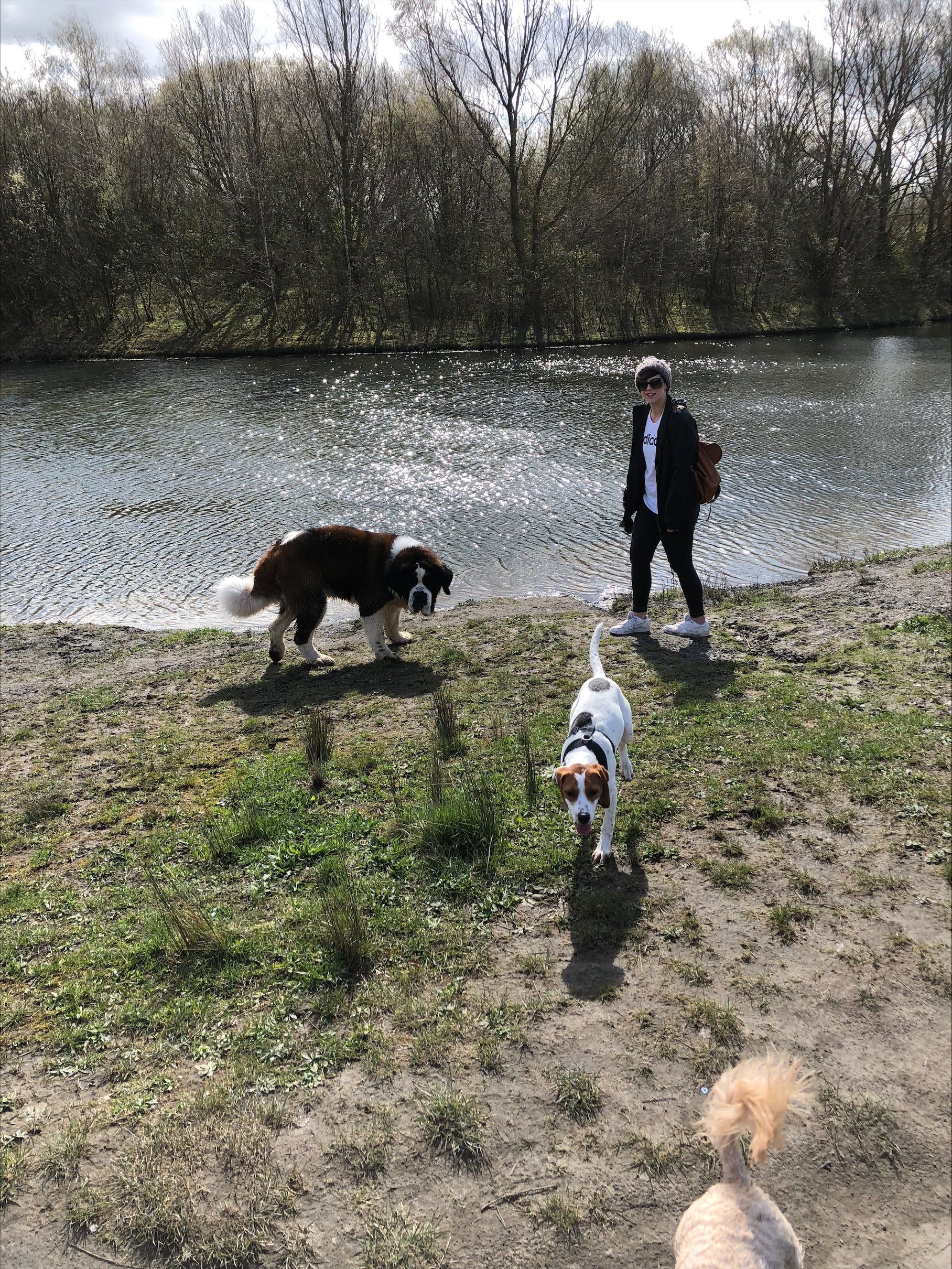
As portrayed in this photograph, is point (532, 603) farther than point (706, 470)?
Yes

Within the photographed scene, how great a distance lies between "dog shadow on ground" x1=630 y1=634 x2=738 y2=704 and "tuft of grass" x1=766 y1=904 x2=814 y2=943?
8.53 feet

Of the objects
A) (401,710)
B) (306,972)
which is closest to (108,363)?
(401,710)

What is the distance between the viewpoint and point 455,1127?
3188 mm

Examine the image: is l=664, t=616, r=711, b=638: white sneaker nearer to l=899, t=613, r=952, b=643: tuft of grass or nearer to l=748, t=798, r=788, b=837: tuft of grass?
l=899, t=613, r=952, b=643: tuft of grass

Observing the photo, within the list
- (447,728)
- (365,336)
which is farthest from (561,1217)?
(365,336)

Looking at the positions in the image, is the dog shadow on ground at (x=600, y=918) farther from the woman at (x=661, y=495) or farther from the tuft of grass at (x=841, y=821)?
the woman at (x=661, y=495)

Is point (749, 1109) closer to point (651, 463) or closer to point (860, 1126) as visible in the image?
point (860, 1126)

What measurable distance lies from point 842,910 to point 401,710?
4071 mm

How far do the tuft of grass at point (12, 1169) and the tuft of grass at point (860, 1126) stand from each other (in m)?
→ 3.07

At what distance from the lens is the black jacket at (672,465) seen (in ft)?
25.2

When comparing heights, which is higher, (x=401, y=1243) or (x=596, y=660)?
(x=596, y=660)

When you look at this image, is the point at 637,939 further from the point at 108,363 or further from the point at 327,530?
the point at 108,363

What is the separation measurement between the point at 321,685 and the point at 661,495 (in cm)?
391

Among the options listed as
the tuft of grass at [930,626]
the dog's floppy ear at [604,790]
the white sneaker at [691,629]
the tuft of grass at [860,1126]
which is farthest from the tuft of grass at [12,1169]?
the tuft of grass at [930,626]
